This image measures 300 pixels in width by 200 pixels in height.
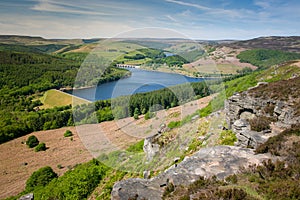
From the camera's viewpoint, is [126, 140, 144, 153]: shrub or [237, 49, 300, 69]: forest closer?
[126, 140, 144, 153]: shrub

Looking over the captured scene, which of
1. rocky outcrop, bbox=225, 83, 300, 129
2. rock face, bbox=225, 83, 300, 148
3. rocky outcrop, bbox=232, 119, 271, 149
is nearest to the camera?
rocky outcrop, bbox=232, 119, 271, 149

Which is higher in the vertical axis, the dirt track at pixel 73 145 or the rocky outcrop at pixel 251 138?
the rocky outcrop at pixel 251 138

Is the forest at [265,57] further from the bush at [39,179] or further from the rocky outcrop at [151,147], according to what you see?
the bush at [39,179]

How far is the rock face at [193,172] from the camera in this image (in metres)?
7.50

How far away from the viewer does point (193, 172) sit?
847 centimetres

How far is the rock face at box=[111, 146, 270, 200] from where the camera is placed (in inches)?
Result: 295

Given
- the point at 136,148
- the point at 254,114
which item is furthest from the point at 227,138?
the point at 136,148

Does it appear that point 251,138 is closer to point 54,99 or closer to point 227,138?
point 227,138


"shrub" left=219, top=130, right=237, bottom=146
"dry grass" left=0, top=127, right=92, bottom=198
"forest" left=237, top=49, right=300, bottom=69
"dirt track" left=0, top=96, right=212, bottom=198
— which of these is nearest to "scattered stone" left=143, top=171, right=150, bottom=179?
"shrub" left=219, top=130, right=237, bottom=146

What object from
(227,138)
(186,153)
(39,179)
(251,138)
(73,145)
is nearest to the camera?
(251,138)

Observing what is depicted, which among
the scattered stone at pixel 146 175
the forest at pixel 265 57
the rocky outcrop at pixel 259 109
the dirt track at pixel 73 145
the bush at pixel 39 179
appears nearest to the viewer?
the rocky outcrop at pixel 259 109

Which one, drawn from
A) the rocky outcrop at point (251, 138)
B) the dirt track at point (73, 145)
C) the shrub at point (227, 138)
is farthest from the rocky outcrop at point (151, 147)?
the rocky outcrop at point (251, 138)

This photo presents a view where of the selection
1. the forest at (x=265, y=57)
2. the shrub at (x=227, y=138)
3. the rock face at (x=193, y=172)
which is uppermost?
the forest at (x=265, y=57)

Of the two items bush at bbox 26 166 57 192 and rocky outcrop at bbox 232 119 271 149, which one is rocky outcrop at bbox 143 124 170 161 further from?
bush at bbox 26 166 57 192
